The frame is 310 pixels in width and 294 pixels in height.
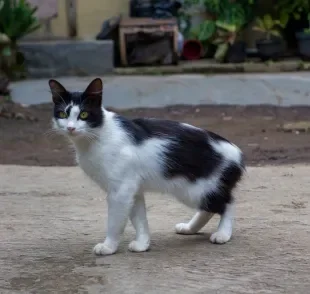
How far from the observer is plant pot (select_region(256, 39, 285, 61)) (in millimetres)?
11086

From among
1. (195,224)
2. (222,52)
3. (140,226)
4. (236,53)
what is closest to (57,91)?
(140,226)

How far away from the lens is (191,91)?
9688mm

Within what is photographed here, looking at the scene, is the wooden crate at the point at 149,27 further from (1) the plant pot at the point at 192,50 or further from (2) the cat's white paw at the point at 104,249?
(2) the cat's white paw at the point at 104,249

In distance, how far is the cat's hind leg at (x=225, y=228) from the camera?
381 centimetres

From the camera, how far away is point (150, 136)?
371 centimetres

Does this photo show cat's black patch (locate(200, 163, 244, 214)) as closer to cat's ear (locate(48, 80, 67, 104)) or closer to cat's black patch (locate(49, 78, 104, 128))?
cat's black patch (locate(49, 78, 104, 128))

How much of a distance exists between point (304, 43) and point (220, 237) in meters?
7.70

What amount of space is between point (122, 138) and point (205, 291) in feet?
2.93

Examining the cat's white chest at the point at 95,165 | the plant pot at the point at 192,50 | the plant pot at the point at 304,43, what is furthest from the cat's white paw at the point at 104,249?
the plant pot at the point at 192,50

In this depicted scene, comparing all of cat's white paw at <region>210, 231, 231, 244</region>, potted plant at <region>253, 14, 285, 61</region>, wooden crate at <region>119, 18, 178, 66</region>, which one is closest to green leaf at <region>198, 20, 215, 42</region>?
wooden crate at <region>119, 18, 178, 66</region>

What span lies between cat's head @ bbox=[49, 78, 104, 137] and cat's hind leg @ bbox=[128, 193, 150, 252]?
0.45 meters

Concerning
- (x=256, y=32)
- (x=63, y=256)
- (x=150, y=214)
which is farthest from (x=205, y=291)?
(x=256, y=32)

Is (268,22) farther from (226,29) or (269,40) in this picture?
(226,29)

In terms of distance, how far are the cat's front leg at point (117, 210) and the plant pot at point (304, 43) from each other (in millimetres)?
7885
